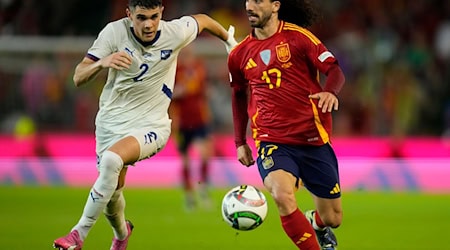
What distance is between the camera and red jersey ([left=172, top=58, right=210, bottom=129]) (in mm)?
15492

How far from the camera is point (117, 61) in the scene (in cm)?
826

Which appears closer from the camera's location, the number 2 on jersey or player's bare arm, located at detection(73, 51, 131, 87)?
player's bare arm, located at detection(73, 51, 131, 87)

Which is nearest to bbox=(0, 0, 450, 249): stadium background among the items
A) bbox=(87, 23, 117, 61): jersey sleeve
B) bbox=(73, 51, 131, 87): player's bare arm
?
bbox=(87, 23, 117, 61): jersey sleeve

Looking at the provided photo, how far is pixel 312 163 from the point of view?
866 centimetres

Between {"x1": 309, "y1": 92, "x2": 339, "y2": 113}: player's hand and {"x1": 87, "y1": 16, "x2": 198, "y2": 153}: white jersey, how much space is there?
5.86 feet

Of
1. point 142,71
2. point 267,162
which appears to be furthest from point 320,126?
point 142,71

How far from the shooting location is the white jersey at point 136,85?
8984mm

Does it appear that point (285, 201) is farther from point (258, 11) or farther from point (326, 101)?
point (258, 11)

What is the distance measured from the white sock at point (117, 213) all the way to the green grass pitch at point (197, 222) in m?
0.93

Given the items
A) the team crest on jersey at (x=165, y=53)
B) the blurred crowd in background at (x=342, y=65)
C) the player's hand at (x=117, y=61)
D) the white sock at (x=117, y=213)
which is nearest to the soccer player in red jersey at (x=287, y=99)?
the team crest on jersey at (x=165, y=53)

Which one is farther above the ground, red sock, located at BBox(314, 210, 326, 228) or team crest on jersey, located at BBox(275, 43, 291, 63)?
team crest on jersey, located at BBox(275, 43, 291, 63)

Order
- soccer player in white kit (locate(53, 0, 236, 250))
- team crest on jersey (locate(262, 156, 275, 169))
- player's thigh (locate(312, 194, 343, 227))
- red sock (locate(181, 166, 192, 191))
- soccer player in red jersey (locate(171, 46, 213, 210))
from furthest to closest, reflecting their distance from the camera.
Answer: soccer player in red jersey (locate(171, 46, 213, 210))
red sock (locate(181, 166, 192, 191))
player's thigh (locate(312, 194, 343, 227))
soccer player in white kit (locate(53, 0, 236, 250))
team crest on jersey (locate(262, 156, 275, 169))

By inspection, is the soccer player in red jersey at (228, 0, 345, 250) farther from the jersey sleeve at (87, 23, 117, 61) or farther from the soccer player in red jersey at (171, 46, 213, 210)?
the soccer player in red jersey at (171, 46, 213, 210)

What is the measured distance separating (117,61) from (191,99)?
7345 millimetres
